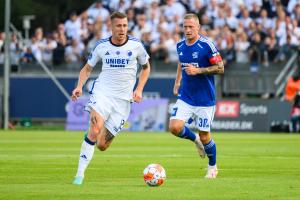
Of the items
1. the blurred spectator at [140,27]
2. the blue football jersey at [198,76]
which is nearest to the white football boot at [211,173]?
the blue football jersey at [198,76]

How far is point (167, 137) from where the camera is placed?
30.9 meters

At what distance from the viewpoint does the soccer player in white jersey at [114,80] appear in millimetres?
14938

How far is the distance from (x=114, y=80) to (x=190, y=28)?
1.73 m

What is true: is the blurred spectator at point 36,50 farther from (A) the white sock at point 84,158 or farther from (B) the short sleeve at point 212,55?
(A) the white sock at point 84,158

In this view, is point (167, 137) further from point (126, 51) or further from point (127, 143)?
point (126, 51)

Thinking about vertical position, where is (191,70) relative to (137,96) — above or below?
above

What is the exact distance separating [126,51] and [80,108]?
21.5 m

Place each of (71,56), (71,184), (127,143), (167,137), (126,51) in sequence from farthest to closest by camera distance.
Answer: (71,56) → (167,137) → (127,143) → (126,51) → (71,184)

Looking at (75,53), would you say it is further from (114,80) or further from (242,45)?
(114,80)

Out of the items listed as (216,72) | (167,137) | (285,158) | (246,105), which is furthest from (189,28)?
(246,105)

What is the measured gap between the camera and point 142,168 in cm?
1778

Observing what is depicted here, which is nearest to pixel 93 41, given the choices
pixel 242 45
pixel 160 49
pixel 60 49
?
pixel 60 49

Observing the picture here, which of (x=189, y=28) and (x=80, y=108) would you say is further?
(x=80, y=108)

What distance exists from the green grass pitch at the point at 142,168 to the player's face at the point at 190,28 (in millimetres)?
2327
